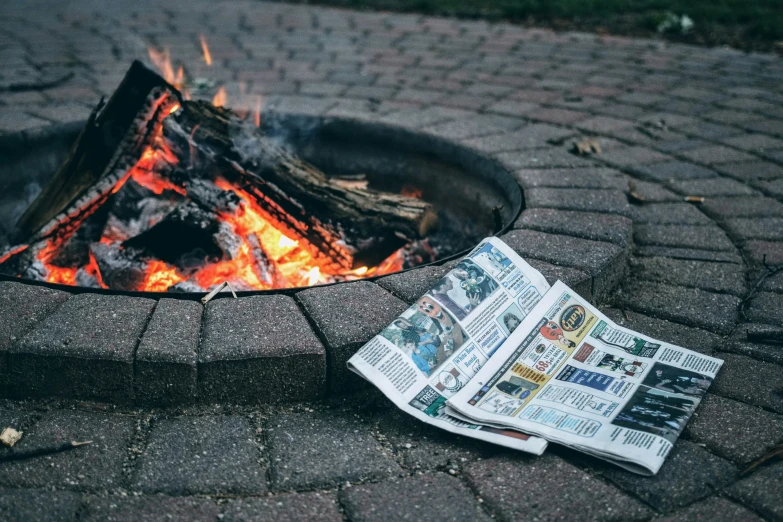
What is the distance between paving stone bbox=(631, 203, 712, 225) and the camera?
2480 mm

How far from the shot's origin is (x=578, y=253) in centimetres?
209

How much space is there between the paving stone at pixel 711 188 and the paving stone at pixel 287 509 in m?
1.99

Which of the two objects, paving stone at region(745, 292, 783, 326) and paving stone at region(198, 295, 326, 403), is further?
paving stone at region(745, 292, 783, 326)

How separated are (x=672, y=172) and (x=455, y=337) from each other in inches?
61.9

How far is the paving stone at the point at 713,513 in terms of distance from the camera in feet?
4.35

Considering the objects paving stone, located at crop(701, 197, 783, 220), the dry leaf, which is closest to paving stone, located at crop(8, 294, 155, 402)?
the dry leaf

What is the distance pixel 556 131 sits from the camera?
312 centimetres

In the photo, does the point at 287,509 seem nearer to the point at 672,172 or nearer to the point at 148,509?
the point at 148,509

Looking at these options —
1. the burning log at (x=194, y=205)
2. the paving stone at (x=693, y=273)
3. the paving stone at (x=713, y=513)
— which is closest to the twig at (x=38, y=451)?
the burning log at (x=194, y=205)

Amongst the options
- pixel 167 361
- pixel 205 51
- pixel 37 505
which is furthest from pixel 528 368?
pixel 205 51

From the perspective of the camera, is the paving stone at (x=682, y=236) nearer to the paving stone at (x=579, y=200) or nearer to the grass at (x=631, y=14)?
the paving stone at (x=579, y=200)

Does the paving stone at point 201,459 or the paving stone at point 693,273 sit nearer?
the paving stone at point 201,459

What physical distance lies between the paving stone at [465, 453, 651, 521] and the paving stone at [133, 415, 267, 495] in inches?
19.1

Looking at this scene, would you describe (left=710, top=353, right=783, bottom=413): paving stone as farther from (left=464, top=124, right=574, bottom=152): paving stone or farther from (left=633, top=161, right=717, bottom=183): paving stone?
(left=464, top=124, right=574, bottom=152): paving stone
